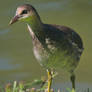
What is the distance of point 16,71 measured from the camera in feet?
27.7

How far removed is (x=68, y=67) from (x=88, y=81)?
6.11 feet

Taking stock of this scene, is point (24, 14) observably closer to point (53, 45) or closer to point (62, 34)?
point (53, 45)

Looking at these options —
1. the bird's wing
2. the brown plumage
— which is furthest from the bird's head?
the bird's wing

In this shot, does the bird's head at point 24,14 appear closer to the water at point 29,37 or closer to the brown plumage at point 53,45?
the brown plumage at point 53,45

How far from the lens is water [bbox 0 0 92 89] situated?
8.31 metres

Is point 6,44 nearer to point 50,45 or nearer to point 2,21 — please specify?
point 2,21

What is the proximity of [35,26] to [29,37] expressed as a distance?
149 inches

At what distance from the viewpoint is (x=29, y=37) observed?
30.4 feet

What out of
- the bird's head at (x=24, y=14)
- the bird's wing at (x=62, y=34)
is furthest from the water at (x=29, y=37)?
the bird's head at (x=24, y=14)

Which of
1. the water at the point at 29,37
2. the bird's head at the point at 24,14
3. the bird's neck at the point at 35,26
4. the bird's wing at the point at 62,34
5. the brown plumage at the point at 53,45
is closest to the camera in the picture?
the bird's head at the point at 24,14

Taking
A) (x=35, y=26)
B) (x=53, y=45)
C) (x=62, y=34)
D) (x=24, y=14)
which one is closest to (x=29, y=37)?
(x=62, y=34)

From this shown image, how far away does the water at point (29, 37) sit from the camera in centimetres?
831

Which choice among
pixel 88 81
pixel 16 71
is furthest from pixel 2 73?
pixel 88 81

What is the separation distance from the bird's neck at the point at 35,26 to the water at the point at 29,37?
2.52m
